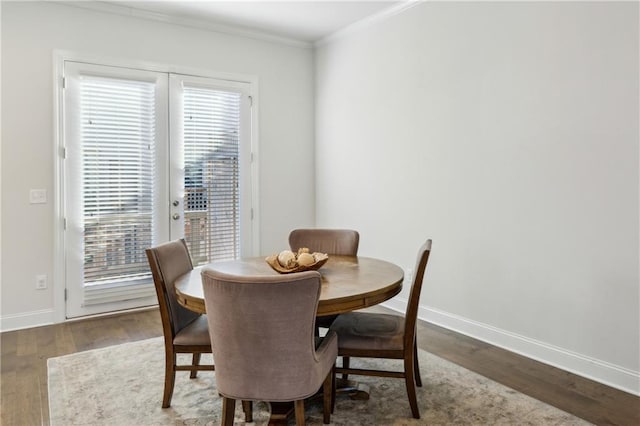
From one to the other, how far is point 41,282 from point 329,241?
101 inches

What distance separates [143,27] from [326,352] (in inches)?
144

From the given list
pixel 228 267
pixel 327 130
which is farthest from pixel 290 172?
pixel 228 267

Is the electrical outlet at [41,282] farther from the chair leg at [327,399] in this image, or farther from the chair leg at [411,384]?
the chair leg at [411,384]

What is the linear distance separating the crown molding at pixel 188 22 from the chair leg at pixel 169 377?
3246 mm

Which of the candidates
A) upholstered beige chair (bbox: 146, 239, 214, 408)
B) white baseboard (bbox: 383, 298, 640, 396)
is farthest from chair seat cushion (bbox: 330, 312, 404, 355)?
white baseboard (bbox: 383, 298, 640, 396)

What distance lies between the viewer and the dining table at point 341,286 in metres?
1.90

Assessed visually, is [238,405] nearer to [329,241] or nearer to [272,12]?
[329,241]

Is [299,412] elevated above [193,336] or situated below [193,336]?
below

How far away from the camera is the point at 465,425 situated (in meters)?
2.11

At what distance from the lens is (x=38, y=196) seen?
3.65m

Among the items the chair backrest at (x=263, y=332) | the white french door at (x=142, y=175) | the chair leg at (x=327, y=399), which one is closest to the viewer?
the chair backrest at (x=263, y=332)

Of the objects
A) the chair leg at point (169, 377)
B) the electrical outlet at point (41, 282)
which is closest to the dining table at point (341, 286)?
the chair leg at point (169, 377)

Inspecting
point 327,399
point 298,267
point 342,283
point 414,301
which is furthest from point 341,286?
point 327,399

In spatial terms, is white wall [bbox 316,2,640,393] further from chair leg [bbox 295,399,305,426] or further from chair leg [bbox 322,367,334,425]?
chair leg [bbox 295,399,305,426]
